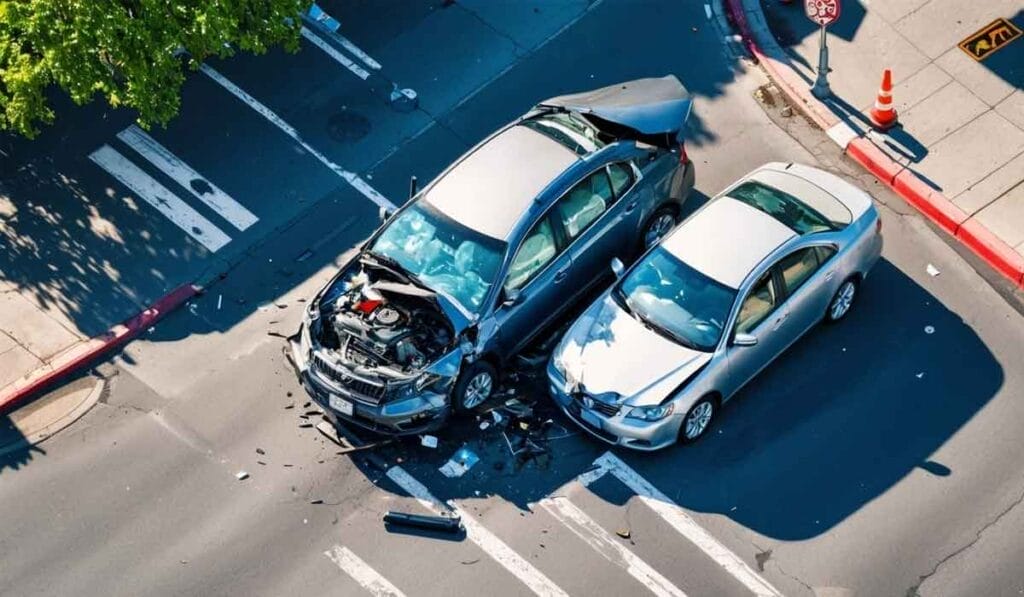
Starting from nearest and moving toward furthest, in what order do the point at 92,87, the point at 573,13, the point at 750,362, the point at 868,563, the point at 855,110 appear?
the point at 868,563 < the point at 750,362 < the point at 92,87 < the point at 855,110 < the point at 573,13

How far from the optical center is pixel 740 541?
647 inches

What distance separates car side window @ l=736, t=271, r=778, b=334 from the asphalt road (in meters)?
1.02

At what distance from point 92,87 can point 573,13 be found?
7.22 metres

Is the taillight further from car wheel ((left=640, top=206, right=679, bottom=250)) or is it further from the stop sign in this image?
the stop sign

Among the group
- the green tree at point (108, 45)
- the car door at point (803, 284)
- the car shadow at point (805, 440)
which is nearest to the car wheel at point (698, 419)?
the car shadow at point (805, 440)

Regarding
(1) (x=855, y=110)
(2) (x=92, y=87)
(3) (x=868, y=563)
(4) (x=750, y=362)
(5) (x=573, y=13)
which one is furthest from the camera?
(5) (x=573, y=13)

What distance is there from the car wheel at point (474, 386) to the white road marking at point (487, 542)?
3.33ft

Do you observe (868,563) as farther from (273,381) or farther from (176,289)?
(176,289)

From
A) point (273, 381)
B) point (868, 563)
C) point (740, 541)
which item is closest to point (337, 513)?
point (273, 381)

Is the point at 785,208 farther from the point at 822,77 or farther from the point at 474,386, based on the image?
the point at 474,386

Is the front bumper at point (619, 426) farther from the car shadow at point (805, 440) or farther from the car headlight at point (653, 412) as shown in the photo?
the car shadow at point (805, 440)

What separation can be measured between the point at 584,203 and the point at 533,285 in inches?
48.1

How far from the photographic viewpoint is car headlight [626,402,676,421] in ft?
54.8

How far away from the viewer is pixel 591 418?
1697 centimetres
